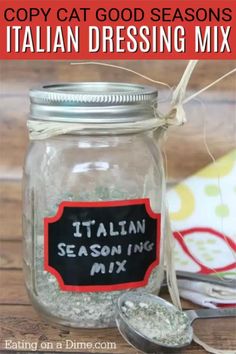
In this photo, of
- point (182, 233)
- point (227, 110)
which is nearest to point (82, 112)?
point (182, 233)

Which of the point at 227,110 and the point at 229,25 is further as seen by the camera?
the point at 227,110

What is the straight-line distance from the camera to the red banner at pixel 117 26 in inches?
23.7

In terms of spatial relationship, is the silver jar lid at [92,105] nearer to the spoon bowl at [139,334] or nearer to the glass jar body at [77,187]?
the glass jar body at [77,187]

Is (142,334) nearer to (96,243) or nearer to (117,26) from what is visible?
(96,243)

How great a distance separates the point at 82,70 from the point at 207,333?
432 mm

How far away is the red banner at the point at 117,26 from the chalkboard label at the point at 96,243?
0.18 metres

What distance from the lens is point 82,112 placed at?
50 cm

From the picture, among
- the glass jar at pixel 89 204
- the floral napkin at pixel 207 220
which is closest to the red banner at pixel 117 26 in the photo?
the glass jar at pixel 89 204

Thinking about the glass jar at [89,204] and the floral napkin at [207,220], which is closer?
the glass jar at [89,204]

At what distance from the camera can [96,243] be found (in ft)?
1.72

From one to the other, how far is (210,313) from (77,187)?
0.54 feet

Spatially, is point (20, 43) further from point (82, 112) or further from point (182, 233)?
point (182, 233)

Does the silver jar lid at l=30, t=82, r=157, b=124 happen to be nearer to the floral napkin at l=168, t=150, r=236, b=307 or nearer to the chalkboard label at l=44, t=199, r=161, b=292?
the chalkboard label at l=44, t=199, r=161, b=292

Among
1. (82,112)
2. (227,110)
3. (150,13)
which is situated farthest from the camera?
(227,110)
